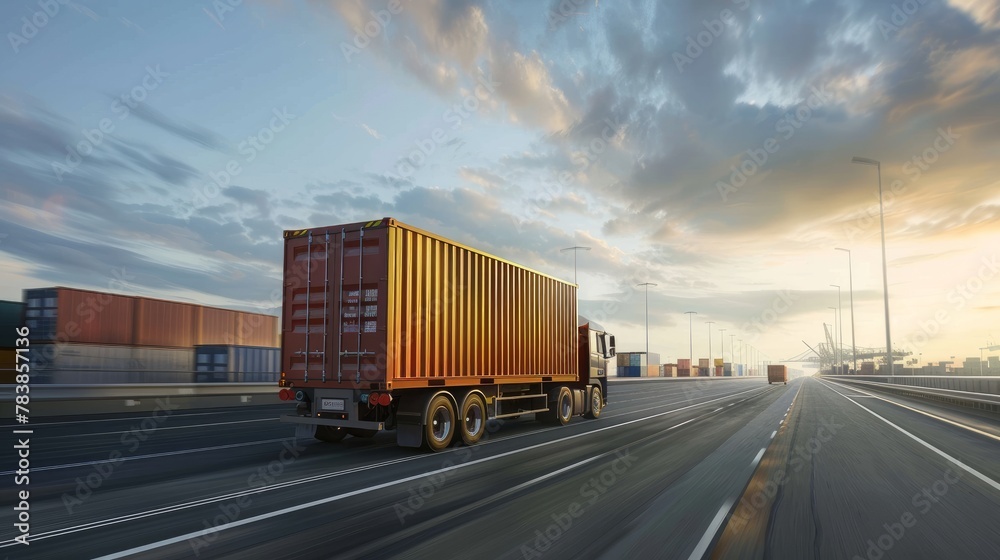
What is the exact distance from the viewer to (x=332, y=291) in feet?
38.1

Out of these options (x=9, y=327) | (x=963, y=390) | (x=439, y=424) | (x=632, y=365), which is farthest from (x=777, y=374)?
(x=9, y=327)

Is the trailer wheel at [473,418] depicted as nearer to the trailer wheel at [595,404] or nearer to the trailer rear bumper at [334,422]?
the trailer rear bumper at [334,422]

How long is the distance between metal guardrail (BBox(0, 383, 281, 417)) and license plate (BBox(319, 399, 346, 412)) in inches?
459

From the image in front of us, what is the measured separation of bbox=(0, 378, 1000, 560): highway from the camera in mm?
5379

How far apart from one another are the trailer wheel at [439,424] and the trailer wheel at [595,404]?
7894 millimetres

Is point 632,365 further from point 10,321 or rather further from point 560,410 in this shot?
point 10,321

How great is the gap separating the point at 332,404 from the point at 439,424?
208 cm

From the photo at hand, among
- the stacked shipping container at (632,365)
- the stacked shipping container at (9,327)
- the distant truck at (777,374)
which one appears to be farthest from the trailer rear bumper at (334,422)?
the distant truck at (777,374)

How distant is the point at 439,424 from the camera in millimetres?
11906

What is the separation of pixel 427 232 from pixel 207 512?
6521 mm

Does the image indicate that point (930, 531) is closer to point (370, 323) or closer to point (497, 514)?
point (497, 514)

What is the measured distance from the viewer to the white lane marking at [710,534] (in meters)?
5.11

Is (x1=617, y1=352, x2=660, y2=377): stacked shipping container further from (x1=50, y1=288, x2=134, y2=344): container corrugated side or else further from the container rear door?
the container rear door

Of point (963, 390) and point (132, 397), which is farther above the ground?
point (132, 397)
